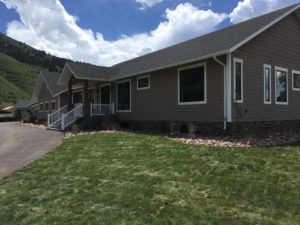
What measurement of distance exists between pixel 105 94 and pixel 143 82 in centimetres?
505

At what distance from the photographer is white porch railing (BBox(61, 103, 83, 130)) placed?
19391 millimetres

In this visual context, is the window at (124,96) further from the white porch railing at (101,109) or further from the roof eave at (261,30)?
the roof eave at (261,30)

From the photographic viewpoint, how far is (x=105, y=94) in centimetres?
2253

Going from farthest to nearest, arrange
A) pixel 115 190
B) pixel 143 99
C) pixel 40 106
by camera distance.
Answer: pixel 40 106
pixel 143 99
pixel 115 190

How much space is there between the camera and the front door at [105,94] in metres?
22.1

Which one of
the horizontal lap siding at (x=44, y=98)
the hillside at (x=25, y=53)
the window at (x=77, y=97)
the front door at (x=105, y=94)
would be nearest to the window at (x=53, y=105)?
the horizontal lap siding at (x=44, y=98)

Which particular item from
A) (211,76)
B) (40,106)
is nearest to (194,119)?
(211,76)

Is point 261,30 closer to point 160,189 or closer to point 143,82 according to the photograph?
point 143,82

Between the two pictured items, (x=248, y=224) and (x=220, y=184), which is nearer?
(x=248, y=224)

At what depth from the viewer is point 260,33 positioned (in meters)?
14.1

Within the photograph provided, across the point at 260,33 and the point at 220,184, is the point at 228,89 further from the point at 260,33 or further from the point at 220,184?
the point at 220,184

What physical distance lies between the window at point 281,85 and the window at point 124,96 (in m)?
8.08

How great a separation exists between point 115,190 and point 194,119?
869 centimetres

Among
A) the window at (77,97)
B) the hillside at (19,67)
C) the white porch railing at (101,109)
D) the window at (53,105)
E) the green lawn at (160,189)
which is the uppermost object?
the hillside at (19,67)
